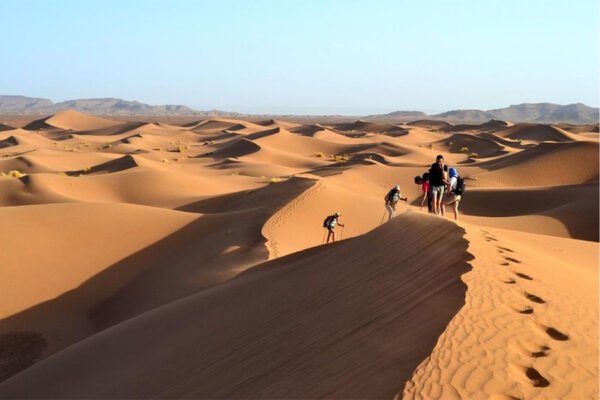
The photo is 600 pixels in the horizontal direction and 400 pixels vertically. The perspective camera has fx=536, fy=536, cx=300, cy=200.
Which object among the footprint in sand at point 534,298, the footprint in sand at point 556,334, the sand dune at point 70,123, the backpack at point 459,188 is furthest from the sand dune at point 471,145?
the sand dune at point 70,123

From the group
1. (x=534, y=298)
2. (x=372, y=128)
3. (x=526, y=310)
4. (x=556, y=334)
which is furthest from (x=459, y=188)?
(x=372, y=128)

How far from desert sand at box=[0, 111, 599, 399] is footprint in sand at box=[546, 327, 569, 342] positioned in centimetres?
2

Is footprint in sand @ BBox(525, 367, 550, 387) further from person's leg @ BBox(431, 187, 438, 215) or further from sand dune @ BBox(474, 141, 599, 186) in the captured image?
sand dune @ BBox(474, 141, 599, 186)

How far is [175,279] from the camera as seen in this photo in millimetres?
11945

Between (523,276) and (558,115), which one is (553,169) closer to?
(523,276)

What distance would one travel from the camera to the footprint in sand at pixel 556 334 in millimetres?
4121

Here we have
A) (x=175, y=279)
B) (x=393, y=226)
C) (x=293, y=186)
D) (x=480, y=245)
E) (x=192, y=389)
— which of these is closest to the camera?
(x=192, y=389)

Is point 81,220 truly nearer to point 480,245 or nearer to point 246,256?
point 246,256

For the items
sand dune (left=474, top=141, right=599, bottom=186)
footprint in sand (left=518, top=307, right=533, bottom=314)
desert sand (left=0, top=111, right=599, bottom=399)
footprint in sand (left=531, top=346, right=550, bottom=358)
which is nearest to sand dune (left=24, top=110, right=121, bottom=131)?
desert sand (left=0, top=111, right=599, bottom=399)

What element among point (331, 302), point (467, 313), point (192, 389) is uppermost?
point (467, 313)

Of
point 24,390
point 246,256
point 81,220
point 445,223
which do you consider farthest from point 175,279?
point 445,223

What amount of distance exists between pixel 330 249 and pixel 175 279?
15.6 feet

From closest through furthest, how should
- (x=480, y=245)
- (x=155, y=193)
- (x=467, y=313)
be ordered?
(x=467, y=313)
(x=480, y=245)
(x=155, y=193)

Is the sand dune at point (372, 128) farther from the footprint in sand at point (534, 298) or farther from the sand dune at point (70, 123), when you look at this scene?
the footprint in sand at point (534, 298)
